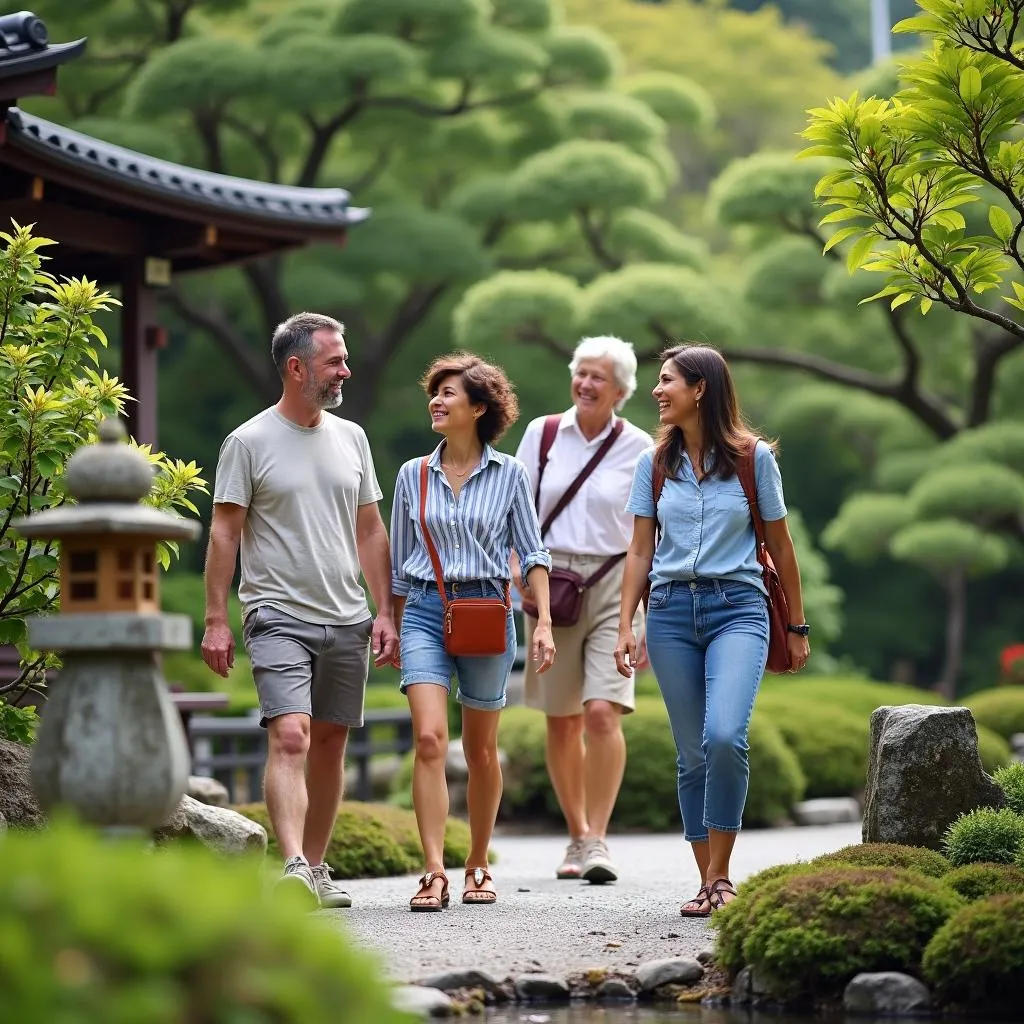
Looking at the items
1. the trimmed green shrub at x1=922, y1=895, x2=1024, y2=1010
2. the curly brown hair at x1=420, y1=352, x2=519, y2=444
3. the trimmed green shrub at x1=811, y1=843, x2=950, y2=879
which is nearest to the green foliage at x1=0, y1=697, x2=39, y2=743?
the curly brown hair at x1=420, y1=352, x2=519, y2=444

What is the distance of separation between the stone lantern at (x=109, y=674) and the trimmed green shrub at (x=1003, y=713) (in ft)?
37.2

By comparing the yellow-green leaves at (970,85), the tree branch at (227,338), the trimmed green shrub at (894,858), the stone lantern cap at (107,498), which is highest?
the tree branch at (227,338)

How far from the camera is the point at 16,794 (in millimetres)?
5895

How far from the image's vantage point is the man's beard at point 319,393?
5789 mm

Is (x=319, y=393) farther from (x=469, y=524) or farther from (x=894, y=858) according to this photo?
(x=894, y=858)

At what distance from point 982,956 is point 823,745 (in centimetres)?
859

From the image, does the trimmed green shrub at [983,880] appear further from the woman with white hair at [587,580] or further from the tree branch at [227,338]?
the tree branch at [227,338]

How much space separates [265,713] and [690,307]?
12.8m

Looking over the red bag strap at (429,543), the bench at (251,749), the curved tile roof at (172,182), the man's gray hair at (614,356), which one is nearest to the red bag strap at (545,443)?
the man's gray hair at (614,356)

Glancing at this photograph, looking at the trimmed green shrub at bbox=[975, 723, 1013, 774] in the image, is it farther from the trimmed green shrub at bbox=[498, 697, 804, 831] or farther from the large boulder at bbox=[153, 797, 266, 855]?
the large boulder at bbox=[153, 797, 266, 855]

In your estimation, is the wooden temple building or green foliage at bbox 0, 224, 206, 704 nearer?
green foliage at bbox 0, 224, 206, 704

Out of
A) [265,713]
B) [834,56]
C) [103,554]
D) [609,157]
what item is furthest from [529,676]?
[834,56]

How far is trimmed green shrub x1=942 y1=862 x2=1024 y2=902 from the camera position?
4.75m

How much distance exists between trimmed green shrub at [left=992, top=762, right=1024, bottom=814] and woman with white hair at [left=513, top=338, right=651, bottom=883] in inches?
60.7
